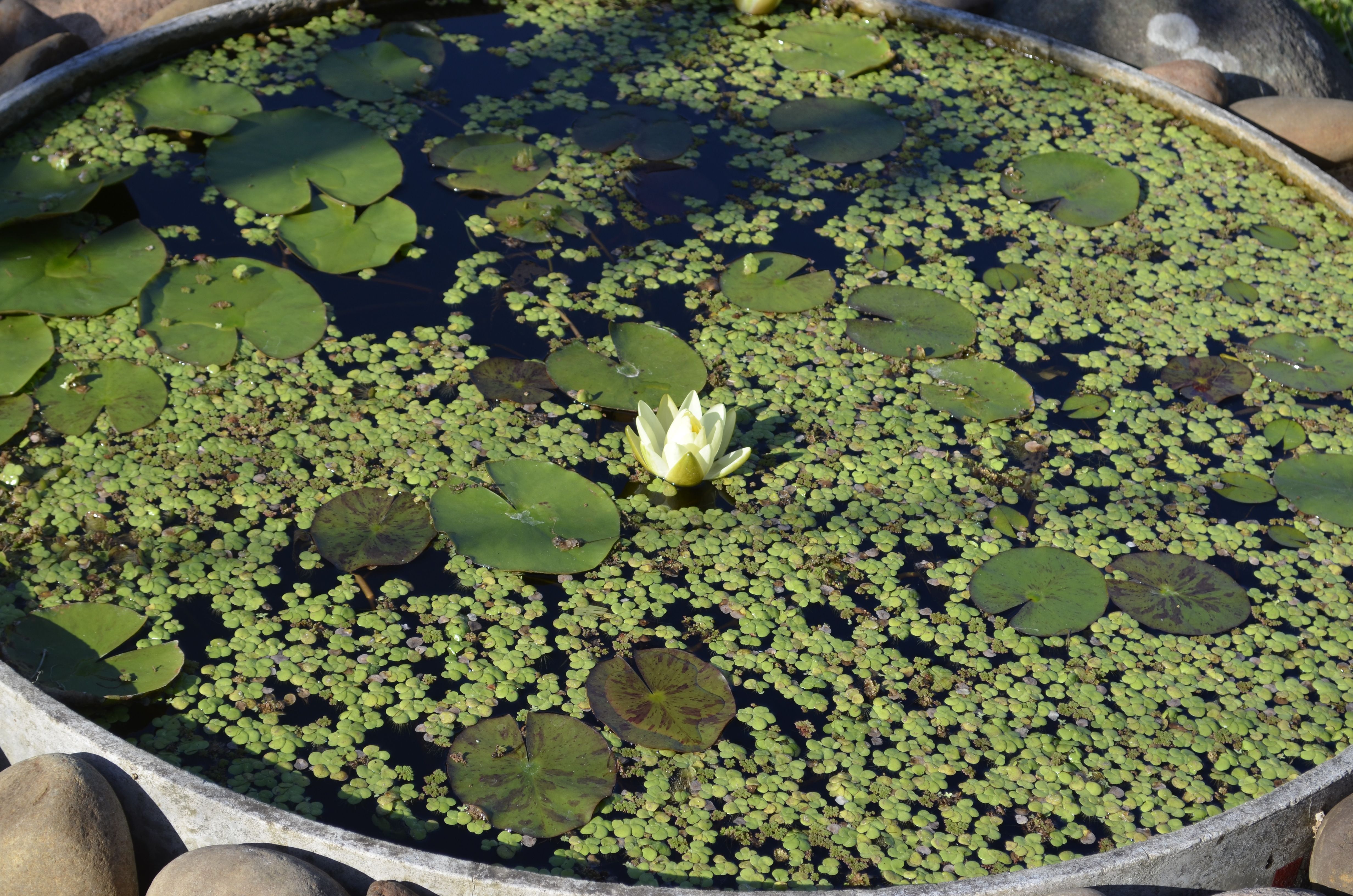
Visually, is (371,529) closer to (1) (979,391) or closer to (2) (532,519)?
(2) (532,519)

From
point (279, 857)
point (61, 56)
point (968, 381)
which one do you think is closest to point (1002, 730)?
point (968, 381)

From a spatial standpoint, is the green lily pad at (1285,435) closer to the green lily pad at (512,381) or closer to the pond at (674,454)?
the pond at (674,454)

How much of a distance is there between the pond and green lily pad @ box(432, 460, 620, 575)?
1 centimetres

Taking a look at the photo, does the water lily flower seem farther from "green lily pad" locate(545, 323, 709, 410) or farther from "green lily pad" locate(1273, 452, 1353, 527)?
"green lily pad" locate(1273, 452, 1353, 527)

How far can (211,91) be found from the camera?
4.15m

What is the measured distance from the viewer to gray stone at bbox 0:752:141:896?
81.5 inches

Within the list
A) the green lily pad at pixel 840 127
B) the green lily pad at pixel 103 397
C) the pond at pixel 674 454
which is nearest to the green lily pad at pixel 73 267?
the pond at pixel 674 454

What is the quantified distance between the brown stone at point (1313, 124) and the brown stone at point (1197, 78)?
0.14m

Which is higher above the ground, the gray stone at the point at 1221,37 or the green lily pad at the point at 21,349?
the gray stone at the point at 1221,37

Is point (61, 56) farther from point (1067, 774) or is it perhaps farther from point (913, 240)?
point (1067, 774)

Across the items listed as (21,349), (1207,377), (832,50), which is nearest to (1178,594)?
(1207,377)

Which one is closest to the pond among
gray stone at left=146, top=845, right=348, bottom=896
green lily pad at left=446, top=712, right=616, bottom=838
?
green lily pad at left=446, top=712, right=616, bottom=838

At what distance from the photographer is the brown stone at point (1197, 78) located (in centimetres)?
456

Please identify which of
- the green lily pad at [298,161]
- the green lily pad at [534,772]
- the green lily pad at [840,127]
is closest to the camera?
the green lily pad at [534,772]
